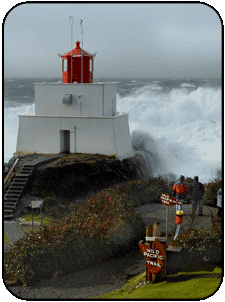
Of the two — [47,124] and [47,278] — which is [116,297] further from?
[47,124]

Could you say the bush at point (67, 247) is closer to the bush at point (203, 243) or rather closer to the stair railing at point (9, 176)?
the bush at point (203, 243)

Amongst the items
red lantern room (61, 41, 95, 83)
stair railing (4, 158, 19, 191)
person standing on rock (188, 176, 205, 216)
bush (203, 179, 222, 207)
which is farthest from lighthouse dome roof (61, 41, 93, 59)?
person standing on rock (188, 176, 205, 216)

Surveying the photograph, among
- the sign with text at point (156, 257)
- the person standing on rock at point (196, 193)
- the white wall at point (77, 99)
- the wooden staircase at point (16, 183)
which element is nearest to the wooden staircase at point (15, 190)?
the wooden staircase at point (16, 183)

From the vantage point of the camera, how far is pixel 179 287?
18.4ft

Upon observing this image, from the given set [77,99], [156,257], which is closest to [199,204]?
[156,257]

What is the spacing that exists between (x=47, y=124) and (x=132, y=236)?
5.27 metres

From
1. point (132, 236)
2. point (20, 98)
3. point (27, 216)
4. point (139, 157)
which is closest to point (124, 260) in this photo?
point (132, 236)

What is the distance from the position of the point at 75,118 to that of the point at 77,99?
58cm

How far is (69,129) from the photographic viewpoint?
11.2 metres

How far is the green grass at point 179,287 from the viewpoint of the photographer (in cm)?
552

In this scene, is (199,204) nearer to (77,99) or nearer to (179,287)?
(179,287)

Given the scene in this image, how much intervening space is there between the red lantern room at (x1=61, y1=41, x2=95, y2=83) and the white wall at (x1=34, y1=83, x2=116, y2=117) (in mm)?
323

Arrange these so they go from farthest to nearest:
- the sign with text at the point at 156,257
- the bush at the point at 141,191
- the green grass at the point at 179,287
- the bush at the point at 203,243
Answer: the bush at the point at 141,191, the bush at the point at 203,243, the sign with text at the point at 156,257, the green grass at the point at 179,287

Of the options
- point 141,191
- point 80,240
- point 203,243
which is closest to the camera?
point 203,243
